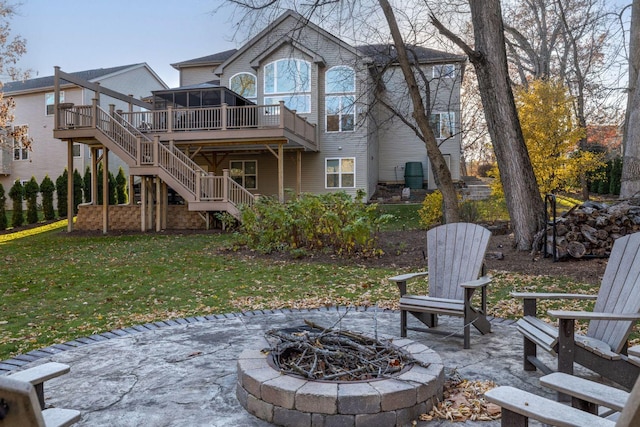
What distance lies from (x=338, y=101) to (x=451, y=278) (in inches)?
631

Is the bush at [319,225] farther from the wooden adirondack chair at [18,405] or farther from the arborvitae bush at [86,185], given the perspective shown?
the arborvitae bush at [86,185]

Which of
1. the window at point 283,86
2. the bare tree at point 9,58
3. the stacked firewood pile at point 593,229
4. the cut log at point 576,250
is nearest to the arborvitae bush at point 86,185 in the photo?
the bare tree at point 9,58

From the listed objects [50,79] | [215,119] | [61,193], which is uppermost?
[50,79]

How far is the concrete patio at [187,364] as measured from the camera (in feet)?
10.0

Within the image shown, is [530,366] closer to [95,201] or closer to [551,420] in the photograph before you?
[551,420]

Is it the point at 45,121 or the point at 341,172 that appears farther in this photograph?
the point at 45,121

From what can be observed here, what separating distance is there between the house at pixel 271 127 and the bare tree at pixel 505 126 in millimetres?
6093

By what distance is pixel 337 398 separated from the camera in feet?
9.01

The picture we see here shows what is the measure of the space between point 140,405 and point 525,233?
821 centimetres

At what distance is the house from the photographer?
A: 15.4 meters

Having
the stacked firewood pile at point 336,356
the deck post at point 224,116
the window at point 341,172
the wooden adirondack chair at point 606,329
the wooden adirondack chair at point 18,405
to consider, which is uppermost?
the deck post at point 224,116

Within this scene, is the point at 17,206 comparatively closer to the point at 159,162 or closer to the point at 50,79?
the point at 159,162

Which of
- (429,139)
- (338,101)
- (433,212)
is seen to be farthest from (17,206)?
(429,139)

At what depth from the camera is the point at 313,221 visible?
10.1m
